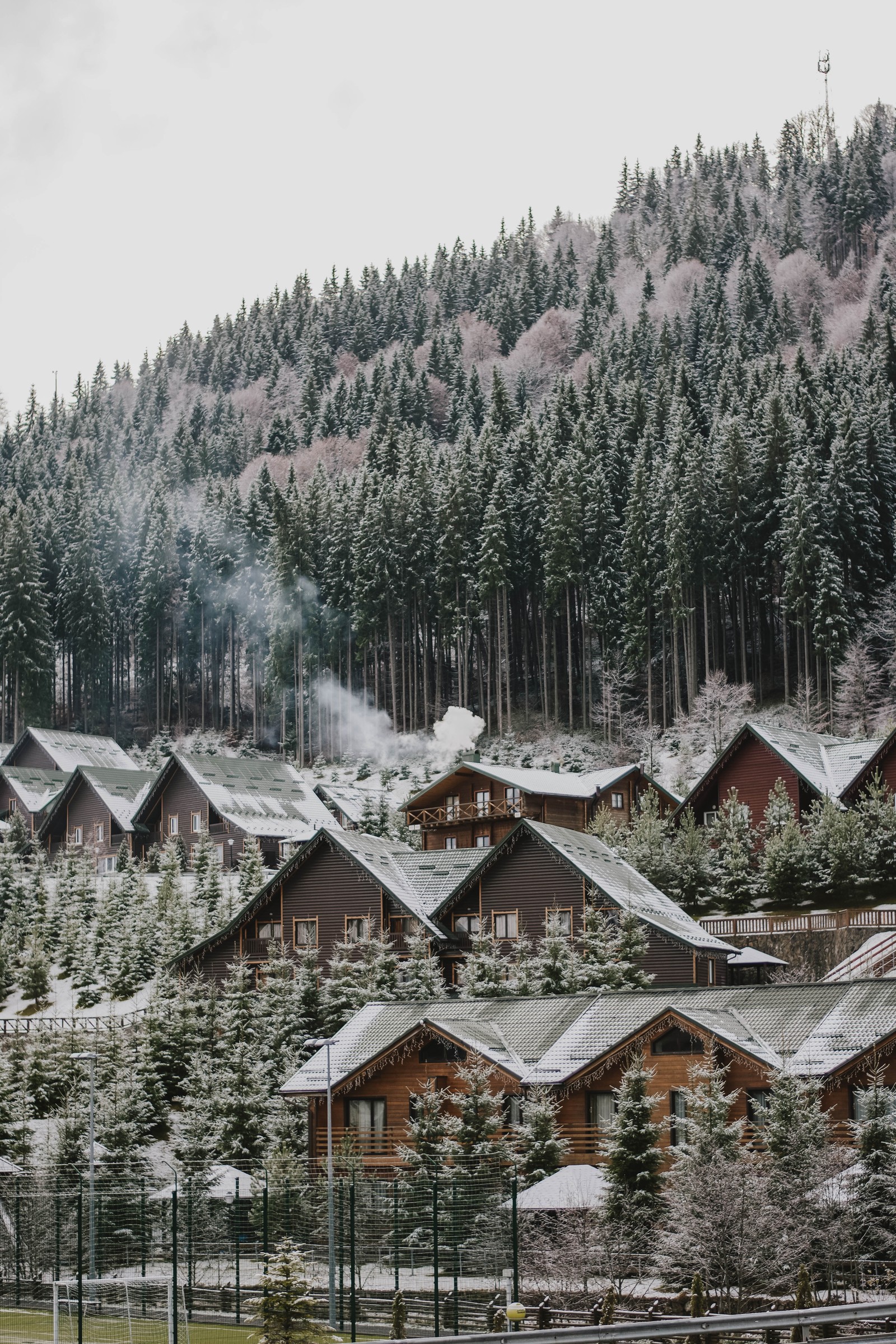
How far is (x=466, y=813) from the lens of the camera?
229ft

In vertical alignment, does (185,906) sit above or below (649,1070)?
above

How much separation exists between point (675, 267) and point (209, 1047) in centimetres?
12921

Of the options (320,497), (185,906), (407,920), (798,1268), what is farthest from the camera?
(320,497)

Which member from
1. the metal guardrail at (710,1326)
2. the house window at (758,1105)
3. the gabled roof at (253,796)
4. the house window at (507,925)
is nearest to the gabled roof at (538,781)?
the gabled roof at (253,796)

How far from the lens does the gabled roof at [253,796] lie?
80.9 m

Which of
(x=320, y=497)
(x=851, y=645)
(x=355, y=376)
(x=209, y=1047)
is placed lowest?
(x=209, y=1047)

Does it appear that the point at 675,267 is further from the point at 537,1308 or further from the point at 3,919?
the point at 537,1308

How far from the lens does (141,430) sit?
182 meters

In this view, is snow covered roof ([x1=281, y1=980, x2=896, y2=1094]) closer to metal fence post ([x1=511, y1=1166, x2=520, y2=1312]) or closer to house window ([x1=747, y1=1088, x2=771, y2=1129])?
house window ([x1=747, y1=1088, x2=771, y2=1129])

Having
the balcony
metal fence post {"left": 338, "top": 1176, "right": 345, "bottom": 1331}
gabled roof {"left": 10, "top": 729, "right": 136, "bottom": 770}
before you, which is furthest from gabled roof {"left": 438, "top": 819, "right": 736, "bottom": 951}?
gabled roof {"left": 10, "top": 729, "right": 136, "bottom": 770}

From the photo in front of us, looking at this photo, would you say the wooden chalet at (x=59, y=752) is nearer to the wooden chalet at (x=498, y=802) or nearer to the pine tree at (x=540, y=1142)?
the wooden chalet at (x=498, y=802)

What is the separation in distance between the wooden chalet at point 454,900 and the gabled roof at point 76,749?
4018 cm

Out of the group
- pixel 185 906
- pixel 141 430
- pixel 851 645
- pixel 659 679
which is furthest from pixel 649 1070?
pixel 141 430

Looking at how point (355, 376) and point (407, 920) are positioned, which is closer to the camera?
point (407, 920)
